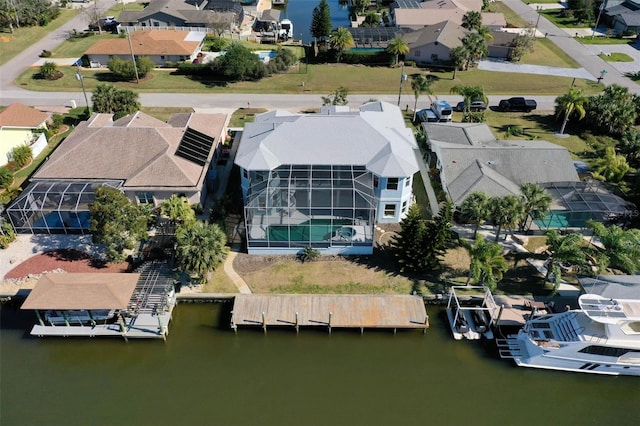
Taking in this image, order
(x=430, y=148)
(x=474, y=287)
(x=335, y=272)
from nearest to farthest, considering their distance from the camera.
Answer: (x=474, y=287) < (x=335, y=272) < (x=430, y=148)

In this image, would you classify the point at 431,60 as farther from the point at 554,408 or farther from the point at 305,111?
the point at 554,408

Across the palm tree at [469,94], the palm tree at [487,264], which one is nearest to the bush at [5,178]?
the palm tree at [487,264]

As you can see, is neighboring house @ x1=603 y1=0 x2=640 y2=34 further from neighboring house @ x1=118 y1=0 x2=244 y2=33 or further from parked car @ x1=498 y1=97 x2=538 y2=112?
neighboring house @ x1=118 y1=0 x2=244 y2=33

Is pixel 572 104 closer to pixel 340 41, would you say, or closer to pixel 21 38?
pixel 340 41

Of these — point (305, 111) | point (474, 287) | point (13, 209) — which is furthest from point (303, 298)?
point (305, 111)

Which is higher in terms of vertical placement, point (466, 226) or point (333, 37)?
point (333, 37)

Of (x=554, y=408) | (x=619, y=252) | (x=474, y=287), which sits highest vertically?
(x=619, y=252)

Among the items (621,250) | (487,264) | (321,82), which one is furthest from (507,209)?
(321,82)

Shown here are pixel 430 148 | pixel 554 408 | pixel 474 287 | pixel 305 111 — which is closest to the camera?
pixel 554 408

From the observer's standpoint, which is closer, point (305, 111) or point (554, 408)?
point (554, 408)
